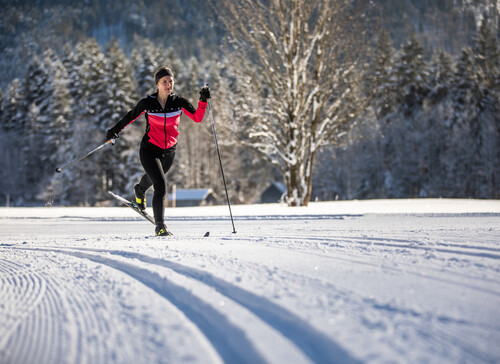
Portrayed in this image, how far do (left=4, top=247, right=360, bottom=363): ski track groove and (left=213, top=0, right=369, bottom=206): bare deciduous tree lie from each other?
11692mm

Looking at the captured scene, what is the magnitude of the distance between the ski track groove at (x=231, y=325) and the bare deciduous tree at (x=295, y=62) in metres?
11.7

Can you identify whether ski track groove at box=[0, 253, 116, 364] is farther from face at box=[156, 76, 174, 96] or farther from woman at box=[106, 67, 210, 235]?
face at box=[156, 76, 174, 96]

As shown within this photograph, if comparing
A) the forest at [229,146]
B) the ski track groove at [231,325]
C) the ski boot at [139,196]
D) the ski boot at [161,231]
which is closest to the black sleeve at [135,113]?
the ski boot at [139,196]

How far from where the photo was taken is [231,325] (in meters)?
1.62

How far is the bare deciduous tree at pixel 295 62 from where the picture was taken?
45.1 feet

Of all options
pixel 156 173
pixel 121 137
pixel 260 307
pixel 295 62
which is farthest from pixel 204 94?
pixel 121 137

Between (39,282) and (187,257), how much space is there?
96 cm

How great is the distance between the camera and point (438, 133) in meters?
42.1

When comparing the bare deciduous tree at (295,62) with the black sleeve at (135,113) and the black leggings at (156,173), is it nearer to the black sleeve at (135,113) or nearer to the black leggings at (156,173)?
the black sleeve at (135,113)

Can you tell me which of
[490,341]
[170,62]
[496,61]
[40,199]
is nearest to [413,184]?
Answer: [496,61]

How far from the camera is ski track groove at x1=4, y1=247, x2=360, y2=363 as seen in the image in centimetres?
138

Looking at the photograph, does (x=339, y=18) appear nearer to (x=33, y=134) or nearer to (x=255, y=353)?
(x=255, y=353)

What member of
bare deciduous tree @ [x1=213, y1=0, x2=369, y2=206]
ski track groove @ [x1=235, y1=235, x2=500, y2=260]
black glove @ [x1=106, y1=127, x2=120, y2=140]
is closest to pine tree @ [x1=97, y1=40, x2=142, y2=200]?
bare deciduous tree @ [x1=213, y1=0, x2=369, y2=206]

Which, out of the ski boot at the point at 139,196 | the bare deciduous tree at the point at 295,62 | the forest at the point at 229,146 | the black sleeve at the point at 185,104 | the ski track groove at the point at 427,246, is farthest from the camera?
the forest at the point at 229,146
